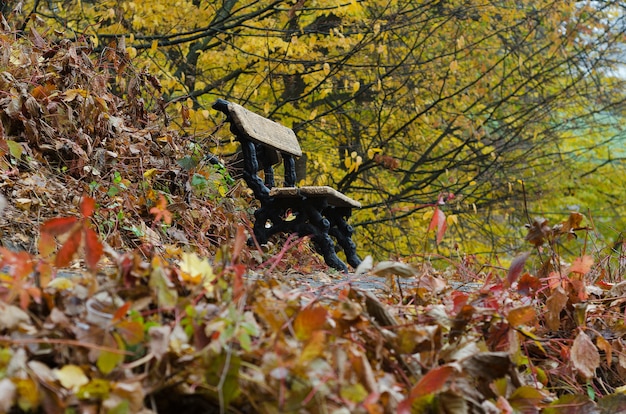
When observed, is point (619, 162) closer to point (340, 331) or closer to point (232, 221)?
point (232, 221)

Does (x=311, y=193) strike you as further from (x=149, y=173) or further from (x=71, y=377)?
(x=71, y=377)

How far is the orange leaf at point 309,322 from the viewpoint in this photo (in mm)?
1490

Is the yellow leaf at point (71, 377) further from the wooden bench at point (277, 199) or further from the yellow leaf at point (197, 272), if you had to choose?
the wooden bench at point (277, 199)

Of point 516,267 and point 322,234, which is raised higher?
point 516,267

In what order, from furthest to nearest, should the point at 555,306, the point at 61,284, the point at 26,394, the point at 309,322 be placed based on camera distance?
1. the point at 555,306
2. the point at 61,284
3. the point at 309,322
4. the point at 26,394

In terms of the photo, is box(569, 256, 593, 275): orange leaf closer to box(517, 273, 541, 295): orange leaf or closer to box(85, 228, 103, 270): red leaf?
box(517, 273, 541, 295): orange leaf

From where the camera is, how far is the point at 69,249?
4.94ft

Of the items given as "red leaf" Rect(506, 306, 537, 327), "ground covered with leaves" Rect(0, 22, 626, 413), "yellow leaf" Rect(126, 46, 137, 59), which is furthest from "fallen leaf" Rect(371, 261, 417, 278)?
"yellow leaf" Rect(126, 46, 137, 59)

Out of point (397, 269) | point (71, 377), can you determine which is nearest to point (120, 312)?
point (71, 377)

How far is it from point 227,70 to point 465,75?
3370 millimetres

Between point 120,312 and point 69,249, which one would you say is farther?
point 69,249

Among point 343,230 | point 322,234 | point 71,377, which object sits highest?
point 71,377

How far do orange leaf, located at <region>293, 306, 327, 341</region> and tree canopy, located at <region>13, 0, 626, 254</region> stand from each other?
22.1ft

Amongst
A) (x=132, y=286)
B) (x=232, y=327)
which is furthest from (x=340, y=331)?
(x=132, y=286)
